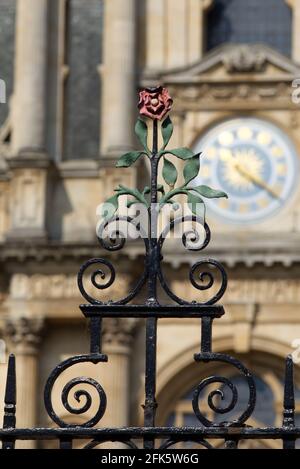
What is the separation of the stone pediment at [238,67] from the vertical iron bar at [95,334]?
56.0 ft

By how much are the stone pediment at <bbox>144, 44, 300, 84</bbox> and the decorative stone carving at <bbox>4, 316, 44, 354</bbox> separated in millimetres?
3482

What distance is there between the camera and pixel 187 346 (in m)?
24.0

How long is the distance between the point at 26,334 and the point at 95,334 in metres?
16.9

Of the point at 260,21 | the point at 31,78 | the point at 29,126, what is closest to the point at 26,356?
the point at 29,126

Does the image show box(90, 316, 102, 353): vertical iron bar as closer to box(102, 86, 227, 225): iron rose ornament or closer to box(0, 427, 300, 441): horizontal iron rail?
box(0, 427, 300, 441): horizontal iron rail

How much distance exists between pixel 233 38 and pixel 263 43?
419 millimetres

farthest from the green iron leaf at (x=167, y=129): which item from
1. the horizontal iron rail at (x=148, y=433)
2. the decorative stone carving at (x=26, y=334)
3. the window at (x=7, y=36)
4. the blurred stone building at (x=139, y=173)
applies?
the window at (x=7, y=36)

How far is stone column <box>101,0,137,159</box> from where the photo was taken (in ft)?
79.9

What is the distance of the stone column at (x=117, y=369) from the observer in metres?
23.6

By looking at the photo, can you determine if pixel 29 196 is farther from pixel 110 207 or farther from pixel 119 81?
pixel 110 207

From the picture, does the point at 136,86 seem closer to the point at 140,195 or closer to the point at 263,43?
the point at 263,43

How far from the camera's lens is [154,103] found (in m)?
7.32

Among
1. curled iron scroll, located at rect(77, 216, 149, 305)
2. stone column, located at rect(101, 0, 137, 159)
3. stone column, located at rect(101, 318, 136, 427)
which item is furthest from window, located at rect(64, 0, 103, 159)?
curled iron scroll, located at rect(77, 216, 149, 305)

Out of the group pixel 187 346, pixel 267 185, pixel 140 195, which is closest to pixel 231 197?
pixel 267 185
